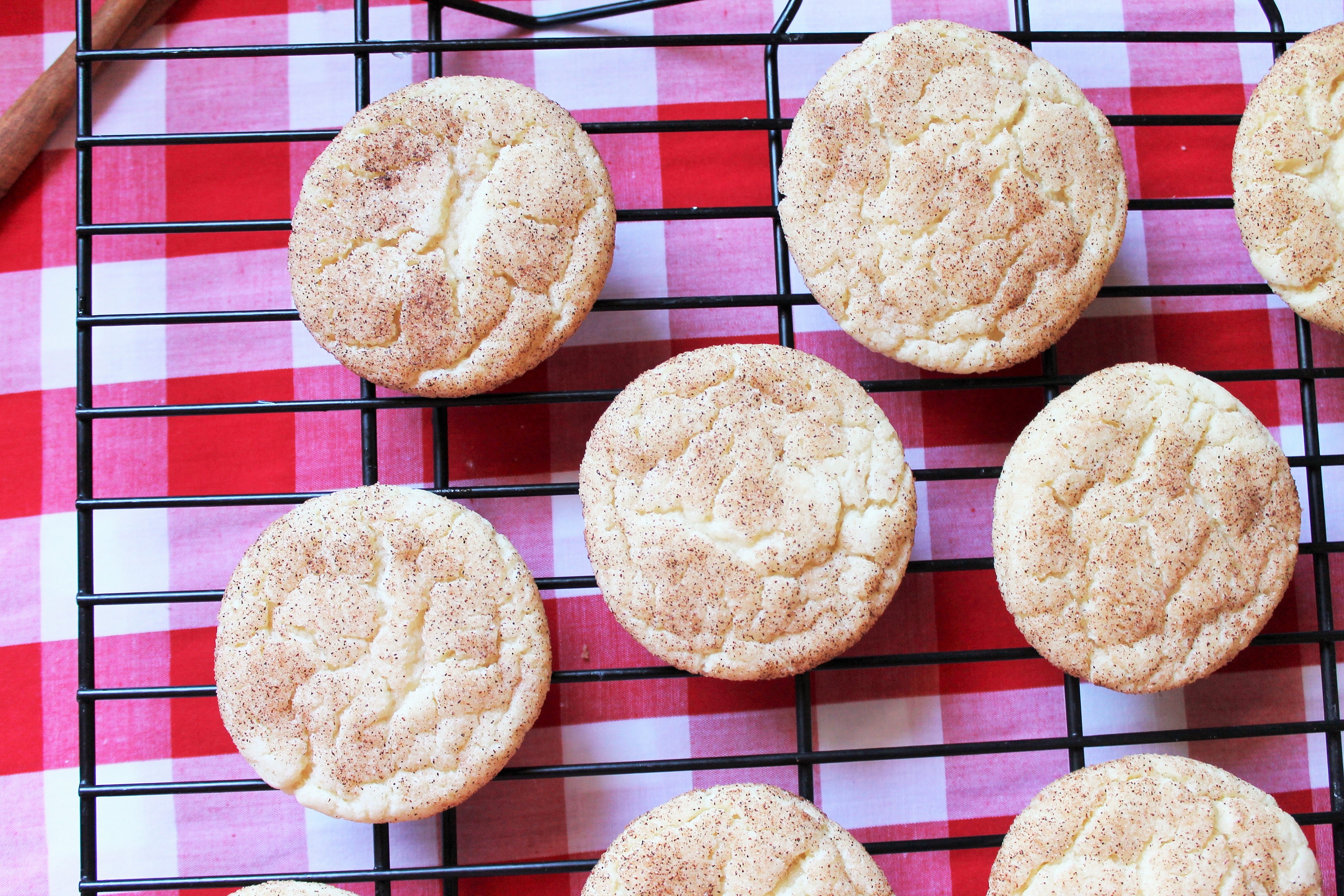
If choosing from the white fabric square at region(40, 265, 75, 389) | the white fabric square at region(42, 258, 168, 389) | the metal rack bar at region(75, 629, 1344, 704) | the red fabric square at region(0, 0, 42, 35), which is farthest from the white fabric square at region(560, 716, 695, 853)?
the red fabric square at region(0, 0, 42, 35)

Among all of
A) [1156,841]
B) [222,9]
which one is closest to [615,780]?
[1156,841]

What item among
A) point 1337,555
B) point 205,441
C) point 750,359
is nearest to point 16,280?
point 205,441

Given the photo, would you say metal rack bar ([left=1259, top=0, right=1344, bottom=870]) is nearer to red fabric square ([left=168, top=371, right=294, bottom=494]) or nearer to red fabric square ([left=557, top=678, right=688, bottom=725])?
red fabric square ([left=557, top=678, right=688, bottom=725])

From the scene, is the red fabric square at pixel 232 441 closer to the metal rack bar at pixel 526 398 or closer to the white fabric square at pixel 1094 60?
the metal rack bar at pixel 526 398

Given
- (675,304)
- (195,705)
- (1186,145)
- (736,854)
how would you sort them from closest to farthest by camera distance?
1. (736,854)
2. (675,304)
3. (195,705)
4. (1186,145)

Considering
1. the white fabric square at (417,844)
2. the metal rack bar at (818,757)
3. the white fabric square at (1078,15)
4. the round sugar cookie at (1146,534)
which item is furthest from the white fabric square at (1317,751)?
the white fabric square at (417,844)

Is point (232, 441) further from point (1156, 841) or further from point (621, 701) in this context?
point (1156, 841)

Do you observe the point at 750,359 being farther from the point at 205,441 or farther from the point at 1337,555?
the point at 1337,555
